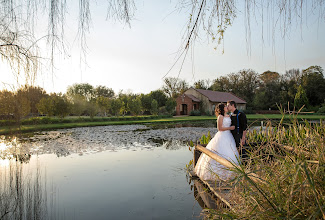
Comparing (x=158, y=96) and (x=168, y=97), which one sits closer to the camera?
(x=158, y=96)

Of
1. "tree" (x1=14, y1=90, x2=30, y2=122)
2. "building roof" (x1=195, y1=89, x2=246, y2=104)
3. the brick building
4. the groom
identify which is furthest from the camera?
"building roof" (x1=195, y1=89, x2=246, y2=104)

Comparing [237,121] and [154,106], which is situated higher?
[154,106]

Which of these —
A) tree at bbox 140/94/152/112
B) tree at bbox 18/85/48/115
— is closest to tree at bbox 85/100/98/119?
tree at bbox 140/94/152/112

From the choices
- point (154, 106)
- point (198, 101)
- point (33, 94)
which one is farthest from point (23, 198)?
point (198, 101)

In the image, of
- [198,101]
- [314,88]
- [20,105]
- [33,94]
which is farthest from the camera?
[198,101]

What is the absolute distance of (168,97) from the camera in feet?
157

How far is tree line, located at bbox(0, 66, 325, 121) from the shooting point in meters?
2.43

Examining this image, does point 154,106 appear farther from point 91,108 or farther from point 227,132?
point 227,132

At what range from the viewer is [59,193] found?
5.32m

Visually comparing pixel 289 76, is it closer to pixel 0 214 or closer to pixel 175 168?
pixel 175 168

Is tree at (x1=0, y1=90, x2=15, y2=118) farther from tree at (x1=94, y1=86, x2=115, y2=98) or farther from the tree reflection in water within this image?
tree at (x1=94, y1=86, x2=115, y2=98)

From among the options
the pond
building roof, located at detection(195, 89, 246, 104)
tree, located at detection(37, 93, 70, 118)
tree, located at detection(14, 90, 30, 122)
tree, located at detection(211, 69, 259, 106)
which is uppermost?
tree, located at detection(211, 69, 259, 106)

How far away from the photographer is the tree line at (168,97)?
2.43m

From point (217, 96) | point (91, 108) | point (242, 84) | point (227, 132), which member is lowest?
point (227, 132)
